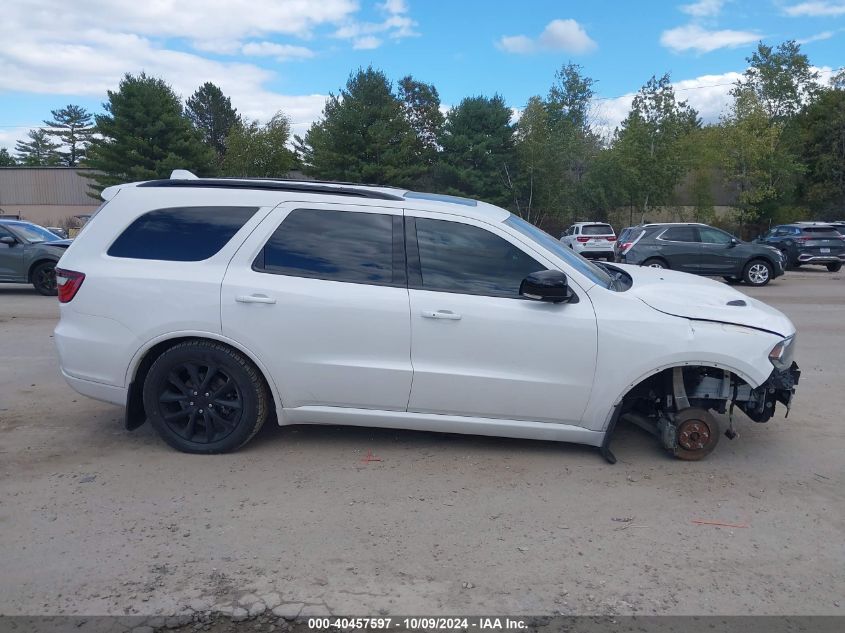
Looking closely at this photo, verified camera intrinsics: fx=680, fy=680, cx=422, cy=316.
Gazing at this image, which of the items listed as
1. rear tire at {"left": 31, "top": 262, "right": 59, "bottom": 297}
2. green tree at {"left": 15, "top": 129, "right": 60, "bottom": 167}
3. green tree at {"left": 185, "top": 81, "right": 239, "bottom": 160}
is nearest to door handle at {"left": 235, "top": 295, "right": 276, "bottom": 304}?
rear tire at {"left": 31, "top": 262, "right": 59, "bottom": 297}

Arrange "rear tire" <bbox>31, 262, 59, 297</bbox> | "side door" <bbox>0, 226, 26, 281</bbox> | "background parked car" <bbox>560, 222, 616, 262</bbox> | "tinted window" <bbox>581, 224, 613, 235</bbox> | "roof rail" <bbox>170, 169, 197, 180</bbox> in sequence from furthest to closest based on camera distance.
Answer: "tinted window" <bbox>581, 224, 613, 235</bbox> → "background parked car" <bbox>560, 222, 616, 262</bbox> → "rear tire" <bbox>31, 262, 59, 297</bbox> → "side door" <bbox>0, 226, 26, 281</bbox> → "roof rail" <bbox>170, 169, 197, 180</bbox>

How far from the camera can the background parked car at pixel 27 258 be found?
44.8 feet

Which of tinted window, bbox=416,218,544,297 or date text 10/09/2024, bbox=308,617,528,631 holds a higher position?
tinted window, bbox=416,218,544,297

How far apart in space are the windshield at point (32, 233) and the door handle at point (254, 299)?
37.9 ft

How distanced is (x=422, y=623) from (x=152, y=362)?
2.82 meters

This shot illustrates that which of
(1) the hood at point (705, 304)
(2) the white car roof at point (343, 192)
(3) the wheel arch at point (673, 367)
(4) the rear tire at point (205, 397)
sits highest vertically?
(2) the white car roof at point (343, 192)

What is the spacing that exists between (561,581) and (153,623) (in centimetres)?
186

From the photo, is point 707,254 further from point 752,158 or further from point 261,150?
point 261,150

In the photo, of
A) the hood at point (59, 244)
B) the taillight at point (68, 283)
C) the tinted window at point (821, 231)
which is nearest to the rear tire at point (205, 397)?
the taillight at point (68, 283)

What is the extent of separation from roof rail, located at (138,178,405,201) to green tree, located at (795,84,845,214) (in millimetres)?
43263

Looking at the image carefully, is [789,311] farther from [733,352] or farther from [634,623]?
[634,623]

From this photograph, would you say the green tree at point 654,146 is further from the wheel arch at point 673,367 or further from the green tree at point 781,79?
the wheel arch at point 673,367

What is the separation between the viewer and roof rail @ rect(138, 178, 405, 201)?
189 inches

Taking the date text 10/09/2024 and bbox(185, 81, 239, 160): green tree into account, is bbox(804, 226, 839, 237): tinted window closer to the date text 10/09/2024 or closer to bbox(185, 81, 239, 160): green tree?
the date text 10/09/2024
